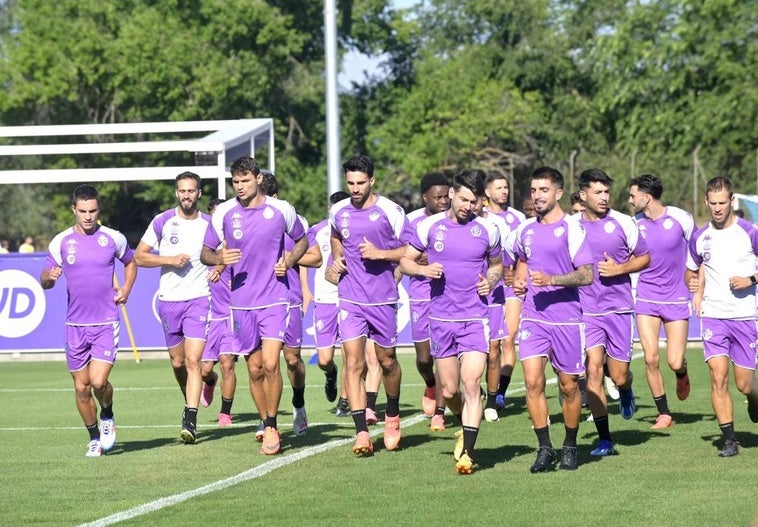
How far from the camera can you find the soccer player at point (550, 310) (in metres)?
10.9

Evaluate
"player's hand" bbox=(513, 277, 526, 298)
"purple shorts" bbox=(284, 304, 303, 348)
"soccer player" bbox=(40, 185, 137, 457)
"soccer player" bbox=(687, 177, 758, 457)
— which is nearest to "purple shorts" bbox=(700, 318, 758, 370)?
"soccer player" bbox=(687, 177, 758, 457)

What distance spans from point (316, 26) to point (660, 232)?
48255 millimetres

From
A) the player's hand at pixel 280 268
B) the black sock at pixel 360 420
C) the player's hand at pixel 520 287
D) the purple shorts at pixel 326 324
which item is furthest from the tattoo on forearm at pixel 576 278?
the purple shorts at pixel 326 324

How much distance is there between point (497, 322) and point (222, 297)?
2833 millimetres

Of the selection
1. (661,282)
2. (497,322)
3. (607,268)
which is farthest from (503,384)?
(607,268)

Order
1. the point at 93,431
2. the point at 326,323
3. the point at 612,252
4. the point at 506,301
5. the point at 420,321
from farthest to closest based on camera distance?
1. the point at 506,301
2. the point at 326,323
3. the point at 420,321
4. the point at 612,252
5. the point at 93,431

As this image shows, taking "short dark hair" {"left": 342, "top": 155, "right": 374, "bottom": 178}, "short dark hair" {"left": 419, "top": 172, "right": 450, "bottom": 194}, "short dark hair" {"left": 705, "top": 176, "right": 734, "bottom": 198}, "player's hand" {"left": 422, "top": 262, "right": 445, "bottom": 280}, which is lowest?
"player's hand" {"left": 422, "top": 262, "right": 445, "bottom": 280}

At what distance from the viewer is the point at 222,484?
10.6 metres

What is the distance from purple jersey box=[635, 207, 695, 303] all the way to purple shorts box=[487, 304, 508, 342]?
5.09 feet

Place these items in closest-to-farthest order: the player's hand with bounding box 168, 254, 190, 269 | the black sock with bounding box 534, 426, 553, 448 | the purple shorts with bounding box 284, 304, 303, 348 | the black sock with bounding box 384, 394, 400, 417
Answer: the black sock with bounding box 534, 426, 553, 448 → the black sock with bounding box 384, 394, 400, 417 → the player's hand with bounding box 168, 254, 190, 269 → the purple shorts with bounding box 284, 304, 303, 348

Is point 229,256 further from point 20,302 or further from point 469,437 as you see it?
point 20,302

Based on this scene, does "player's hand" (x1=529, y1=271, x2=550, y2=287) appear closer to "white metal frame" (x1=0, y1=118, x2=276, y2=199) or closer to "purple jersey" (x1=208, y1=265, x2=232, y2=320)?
"purple jersey" (x1=208, y1=265, x2=232, y2=320)

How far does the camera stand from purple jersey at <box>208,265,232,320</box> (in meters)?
14.9

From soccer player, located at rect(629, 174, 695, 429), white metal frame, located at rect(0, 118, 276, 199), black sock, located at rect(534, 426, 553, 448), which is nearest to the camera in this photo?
black sock, located at rect(534, 426, 553, 448)
